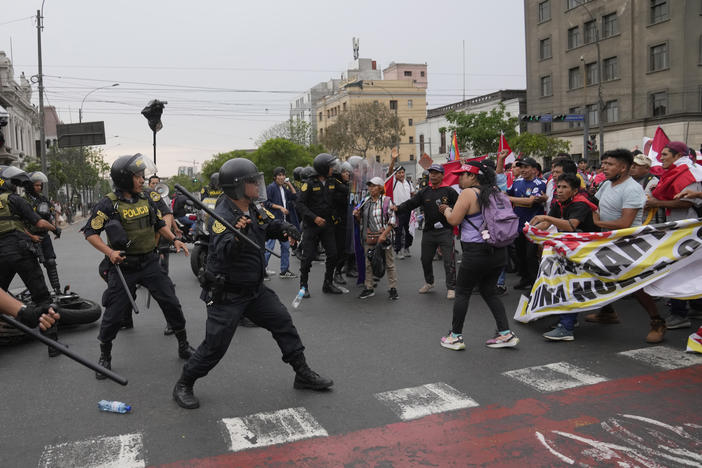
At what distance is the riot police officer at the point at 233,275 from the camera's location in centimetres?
451

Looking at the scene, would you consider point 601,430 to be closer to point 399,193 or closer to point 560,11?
point 399,193

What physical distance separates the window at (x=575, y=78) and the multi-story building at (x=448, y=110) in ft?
16.3

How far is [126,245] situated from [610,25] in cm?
4308

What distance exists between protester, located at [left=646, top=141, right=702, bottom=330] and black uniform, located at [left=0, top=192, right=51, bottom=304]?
6.95 meters

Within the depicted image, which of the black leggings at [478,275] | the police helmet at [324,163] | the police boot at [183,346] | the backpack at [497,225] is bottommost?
the police boot at [183,346]

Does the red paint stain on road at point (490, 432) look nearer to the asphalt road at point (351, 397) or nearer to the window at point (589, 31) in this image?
the asphalt road at point (351, 397)

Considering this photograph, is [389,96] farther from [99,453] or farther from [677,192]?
[99,453]

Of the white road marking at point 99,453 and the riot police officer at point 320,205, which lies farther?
the riot police officer at point 320,205

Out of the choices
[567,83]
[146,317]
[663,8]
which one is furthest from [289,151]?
[146,317]

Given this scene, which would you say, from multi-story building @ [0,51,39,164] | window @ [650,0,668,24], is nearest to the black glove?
window @ [650,0,668,24]

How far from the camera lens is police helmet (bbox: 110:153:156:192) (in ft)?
18.5

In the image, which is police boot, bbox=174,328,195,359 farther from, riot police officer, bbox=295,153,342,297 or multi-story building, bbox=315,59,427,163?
multi-story building, bbox=315,59,427,163

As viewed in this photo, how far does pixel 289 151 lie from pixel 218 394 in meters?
57.0

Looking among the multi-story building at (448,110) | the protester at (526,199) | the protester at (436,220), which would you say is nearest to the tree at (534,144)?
the multi-story building at (448,110)
